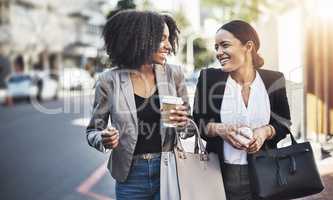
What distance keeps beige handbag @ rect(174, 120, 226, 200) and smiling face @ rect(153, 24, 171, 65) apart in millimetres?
273

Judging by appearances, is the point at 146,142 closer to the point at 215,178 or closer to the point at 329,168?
the point at 215,178

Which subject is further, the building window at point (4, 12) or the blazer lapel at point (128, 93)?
the building window at point (4, 12)

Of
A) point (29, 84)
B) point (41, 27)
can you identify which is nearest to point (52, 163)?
point (41, 27)

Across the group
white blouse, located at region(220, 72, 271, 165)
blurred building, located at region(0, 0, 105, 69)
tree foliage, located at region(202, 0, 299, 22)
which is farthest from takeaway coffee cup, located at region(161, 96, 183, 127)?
blurred building, located at region(0, 0, 105, 69)

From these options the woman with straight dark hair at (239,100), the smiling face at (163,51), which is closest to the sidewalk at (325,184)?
the woman with straight dark hair at (239,100)

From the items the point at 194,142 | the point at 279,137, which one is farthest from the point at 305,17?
the point at 194,142

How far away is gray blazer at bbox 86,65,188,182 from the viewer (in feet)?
5.59

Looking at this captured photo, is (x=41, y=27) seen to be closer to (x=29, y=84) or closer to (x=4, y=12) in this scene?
(x=4, y=12)

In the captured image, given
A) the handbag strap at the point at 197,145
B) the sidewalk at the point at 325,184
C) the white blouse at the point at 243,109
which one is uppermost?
the white blouse at the point at 243,109

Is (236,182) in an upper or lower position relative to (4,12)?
lower

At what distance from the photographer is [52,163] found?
17.9 feet

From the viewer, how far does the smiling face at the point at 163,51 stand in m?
1.71

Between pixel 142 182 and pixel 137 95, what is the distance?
352 millimetres

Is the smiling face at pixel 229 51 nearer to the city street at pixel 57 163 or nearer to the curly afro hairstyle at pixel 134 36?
the curly afro hairstyle at pixel 134 36
